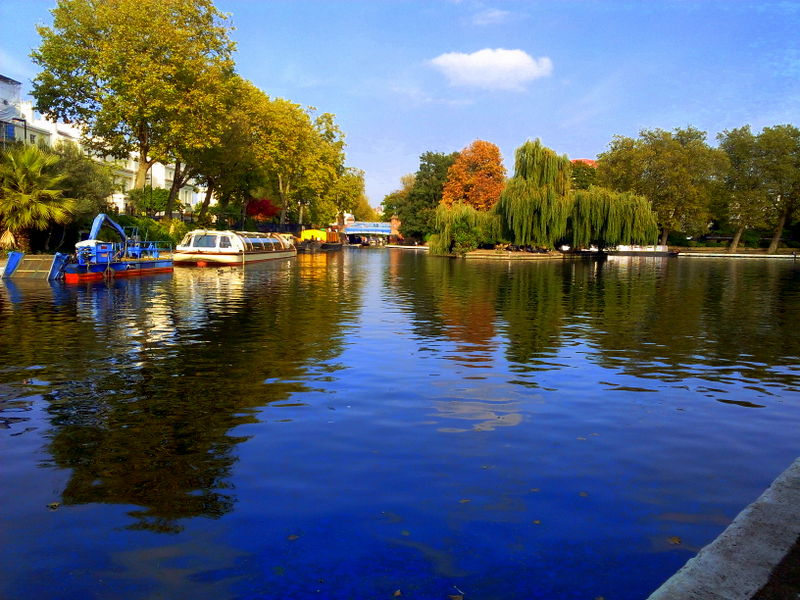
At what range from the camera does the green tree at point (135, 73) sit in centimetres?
3944

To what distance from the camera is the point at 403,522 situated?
487 cm

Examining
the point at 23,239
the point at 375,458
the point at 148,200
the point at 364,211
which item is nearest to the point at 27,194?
the point at 23,239

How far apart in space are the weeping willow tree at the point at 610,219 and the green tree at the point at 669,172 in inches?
934

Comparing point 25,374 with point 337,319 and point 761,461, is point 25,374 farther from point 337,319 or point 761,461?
point 761,461

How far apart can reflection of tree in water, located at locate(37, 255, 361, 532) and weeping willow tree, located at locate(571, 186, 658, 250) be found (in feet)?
152

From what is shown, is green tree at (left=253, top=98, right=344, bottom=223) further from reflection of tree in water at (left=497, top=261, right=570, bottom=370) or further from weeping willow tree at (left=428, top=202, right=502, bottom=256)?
reflection of tree in water at (left=497, top=261, right=570, bottom=370)

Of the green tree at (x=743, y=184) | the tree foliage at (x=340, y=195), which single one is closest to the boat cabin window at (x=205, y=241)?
the tree foliage at (x=340, y=195)

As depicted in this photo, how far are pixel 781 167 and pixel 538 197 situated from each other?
158 feet

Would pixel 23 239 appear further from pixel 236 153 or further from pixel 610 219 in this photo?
pixel 610 219

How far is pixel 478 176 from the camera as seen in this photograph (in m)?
93.4

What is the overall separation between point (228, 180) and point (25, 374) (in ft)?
167

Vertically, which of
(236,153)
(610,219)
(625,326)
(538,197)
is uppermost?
(236,153)

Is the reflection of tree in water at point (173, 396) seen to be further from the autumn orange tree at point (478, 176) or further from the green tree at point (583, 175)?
the green tree at point (583, 175)

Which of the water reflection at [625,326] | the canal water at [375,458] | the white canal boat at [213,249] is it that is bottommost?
the canal water at [375,458]
